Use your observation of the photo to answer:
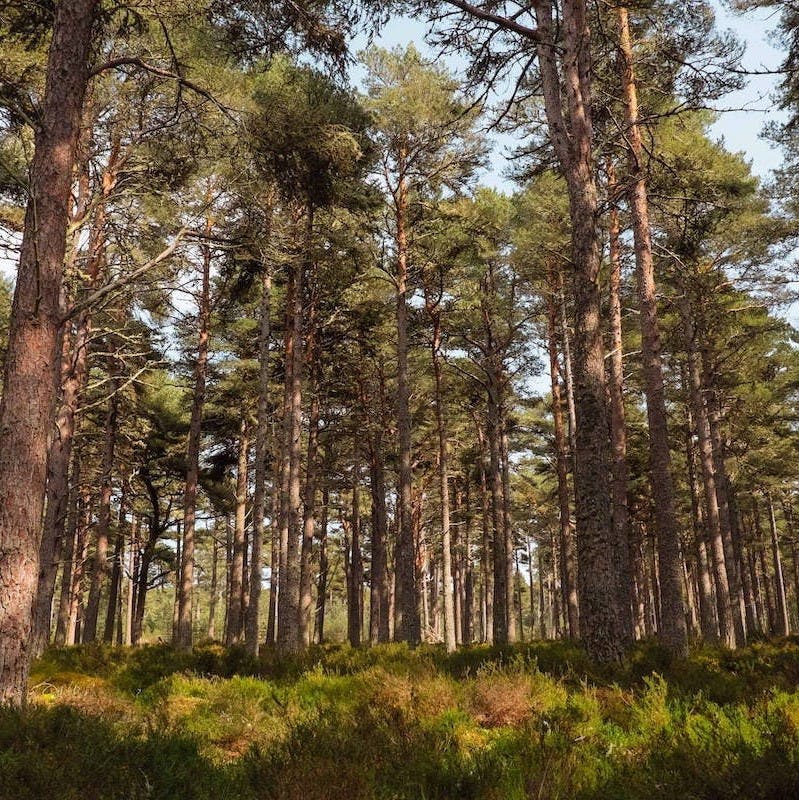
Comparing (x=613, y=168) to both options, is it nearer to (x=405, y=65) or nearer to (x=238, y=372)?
(x=405, y=65)

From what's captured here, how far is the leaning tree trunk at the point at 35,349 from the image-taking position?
5.20 m

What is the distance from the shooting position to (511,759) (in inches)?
153

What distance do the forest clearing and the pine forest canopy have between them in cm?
8

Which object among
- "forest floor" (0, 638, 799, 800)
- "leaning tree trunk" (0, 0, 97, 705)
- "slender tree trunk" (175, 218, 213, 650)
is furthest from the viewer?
"slender tree trunk" (175, 218, 213, 650)

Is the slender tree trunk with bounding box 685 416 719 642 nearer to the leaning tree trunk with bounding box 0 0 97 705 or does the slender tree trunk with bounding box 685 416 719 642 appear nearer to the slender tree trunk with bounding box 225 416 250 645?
the slender tree trunk with bounding box 225 416 250 645

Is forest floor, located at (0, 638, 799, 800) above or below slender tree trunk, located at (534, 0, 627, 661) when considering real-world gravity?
below

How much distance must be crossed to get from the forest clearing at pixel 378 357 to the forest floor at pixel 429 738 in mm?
36

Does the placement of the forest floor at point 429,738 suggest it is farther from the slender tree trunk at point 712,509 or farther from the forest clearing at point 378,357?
the slender tree trunk at point 712,509

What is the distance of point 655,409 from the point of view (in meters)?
11.3

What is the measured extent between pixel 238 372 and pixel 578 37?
47.9 feet

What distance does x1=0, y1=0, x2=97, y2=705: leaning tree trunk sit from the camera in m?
5.20

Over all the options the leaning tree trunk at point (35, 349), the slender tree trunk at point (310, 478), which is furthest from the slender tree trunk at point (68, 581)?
the leaning tree trunk at point (35, 349)

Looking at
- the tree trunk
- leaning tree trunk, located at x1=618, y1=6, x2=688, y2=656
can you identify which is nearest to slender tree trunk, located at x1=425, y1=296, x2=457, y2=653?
the tree trunk

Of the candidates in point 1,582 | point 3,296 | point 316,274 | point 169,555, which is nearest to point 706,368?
point 316,274
